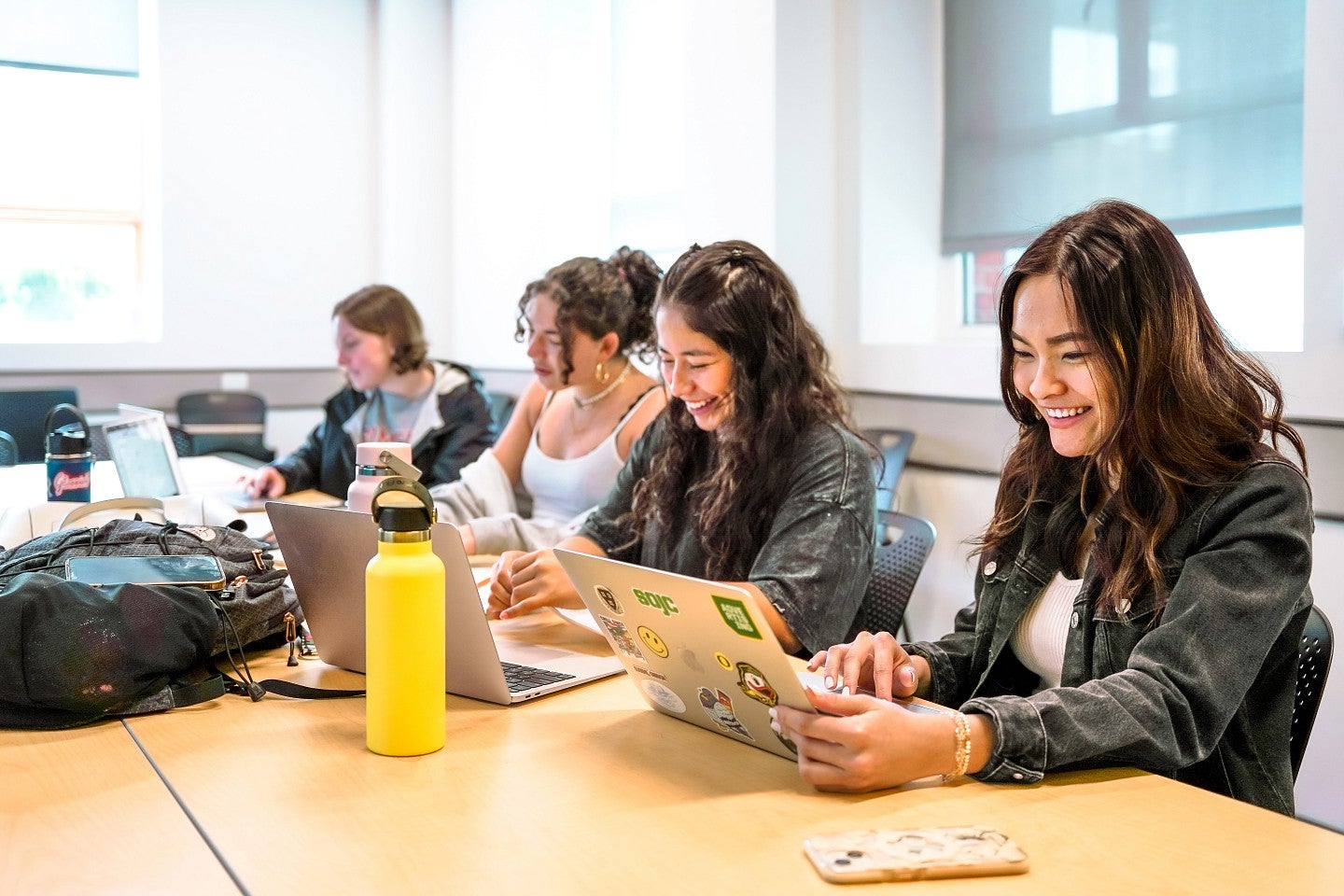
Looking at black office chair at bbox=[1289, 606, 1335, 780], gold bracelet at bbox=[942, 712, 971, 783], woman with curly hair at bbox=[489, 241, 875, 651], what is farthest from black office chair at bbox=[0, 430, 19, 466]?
black office chair at bbox=[1289, 606, 1335, 780]

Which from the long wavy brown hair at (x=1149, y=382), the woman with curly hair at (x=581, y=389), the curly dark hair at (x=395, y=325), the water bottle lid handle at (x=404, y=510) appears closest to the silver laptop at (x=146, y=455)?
the woman with curly hair at (x=581, y=389)

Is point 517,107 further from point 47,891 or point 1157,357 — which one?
point 47,891

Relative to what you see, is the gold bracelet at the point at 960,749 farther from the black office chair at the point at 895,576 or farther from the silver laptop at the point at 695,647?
the black office chair at the point at 895,576

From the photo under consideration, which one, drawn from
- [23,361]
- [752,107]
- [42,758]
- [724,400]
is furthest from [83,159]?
[42,758]

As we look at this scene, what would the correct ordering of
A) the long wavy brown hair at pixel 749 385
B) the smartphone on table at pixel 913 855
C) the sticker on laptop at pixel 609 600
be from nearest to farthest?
the smartphone on table at pixel 913 855, the sticker on laptop at pixel 609 600, the long wavy brown hair at pixel 749 385

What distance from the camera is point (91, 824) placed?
107 centimetres

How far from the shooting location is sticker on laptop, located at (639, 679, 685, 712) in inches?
52.3

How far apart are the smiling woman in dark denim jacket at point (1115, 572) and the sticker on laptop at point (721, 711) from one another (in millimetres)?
93

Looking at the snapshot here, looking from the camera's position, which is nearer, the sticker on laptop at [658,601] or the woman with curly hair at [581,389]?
the sticker on laptop at [658,601]

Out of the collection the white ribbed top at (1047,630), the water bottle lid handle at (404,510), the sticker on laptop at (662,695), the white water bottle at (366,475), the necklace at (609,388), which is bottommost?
the sticker on laptop at (662,695)

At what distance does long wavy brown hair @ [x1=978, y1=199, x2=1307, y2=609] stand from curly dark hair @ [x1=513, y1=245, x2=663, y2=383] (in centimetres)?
155

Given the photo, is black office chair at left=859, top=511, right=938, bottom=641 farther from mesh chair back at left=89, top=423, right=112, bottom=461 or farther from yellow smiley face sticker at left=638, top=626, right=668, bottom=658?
mesh chair back at left=89, top=423, right=112, bottom=461

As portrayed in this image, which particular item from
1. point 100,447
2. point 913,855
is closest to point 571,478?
point 913,855

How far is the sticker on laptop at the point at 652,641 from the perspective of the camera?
1.25 m
